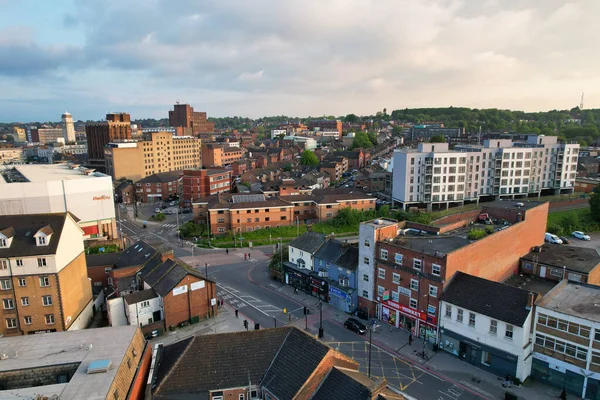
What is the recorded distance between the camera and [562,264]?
137 feet

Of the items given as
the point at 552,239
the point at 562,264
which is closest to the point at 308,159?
the point at 552,239

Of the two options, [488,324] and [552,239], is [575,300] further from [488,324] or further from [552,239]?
[552,239]

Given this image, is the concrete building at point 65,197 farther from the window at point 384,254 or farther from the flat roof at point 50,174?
the window at point 384,254

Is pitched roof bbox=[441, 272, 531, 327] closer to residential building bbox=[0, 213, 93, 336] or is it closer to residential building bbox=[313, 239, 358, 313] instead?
residential building bbox=[313, 239, 358, 313]

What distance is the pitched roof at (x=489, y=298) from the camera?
97.3ft

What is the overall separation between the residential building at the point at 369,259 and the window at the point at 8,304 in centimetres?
3345

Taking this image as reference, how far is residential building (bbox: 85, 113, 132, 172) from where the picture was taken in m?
136

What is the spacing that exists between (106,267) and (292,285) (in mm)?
23502

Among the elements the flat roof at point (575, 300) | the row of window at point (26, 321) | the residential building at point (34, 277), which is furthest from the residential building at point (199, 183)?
the flat roof at point (575, 300)

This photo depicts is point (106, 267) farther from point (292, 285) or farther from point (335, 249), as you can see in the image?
point (335, 249)

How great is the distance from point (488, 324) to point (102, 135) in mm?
141040

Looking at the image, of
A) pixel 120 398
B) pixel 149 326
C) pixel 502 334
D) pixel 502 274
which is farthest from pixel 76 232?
pixel 502 274

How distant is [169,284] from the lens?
126 feet

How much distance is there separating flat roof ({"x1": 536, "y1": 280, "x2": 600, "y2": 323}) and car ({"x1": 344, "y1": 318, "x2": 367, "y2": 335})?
15.3 meters
